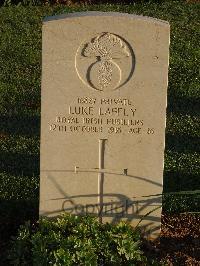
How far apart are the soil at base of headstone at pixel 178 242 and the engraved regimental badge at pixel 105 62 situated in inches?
45.6

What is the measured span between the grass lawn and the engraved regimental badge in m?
1.27

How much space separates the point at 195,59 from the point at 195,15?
1899 millimetres

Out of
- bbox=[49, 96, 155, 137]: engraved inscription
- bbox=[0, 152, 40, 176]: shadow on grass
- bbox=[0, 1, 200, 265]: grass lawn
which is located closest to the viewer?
bbox=[49, 96, 155, 137]: engraved inscription

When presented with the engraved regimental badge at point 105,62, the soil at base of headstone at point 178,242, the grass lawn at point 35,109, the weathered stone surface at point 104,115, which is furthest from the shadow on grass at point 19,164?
the engraved regimental badge at point 105,62

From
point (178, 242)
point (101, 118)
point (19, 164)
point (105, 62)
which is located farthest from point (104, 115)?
point (19, 164)

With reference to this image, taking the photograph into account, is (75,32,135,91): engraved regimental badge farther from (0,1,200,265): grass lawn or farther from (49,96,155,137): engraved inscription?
(0,1,200,265): grass lawn

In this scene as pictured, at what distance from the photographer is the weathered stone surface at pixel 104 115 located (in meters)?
3.97

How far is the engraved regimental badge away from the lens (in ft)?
13.1

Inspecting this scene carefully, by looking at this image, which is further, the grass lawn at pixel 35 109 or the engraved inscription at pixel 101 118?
the grass lawn at pixel 35 109

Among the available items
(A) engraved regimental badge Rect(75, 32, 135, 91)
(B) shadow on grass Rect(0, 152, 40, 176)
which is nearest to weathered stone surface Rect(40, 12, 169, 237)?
(A) engraved regimental badge Rect(75, 32, 135, 91)

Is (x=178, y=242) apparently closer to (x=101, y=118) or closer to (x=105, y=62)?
(x=101, y=118)

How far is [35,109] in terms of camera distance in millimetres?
6812

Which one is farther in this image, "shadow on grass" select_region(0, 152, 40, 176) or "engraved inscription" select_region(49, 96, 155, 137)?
"shadow on grass" select_region(0, 152, 40, 176)

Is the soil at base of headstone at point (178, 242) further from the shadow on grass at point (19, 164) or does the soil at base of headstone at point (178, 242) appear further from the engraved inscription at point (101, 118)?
the shadow on grass at point (19, 164)
